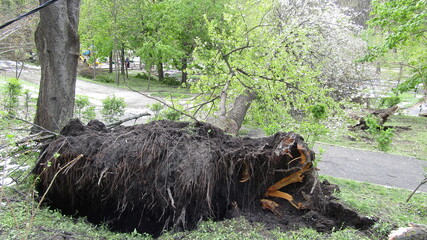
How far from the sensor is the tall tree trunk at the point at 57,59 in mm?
5785

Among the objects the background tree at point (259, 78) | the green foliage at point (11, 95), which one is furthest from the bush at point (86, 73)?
the background tree at point (259, 78)

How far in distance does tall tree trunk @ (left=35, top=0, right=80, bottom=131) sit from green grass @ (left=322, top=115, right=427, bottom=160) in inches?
236

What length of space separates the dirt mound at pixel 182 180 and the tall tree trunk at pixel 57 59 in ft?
4.34

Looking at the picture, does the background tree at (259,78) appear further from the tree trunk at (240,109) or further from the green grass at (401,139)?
the green grass at (401,139)

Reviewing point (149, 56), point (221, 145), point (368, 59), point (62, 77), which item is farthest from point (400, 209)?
point (149, 56)

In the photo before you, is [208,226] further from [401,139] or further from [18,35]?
[18,35]

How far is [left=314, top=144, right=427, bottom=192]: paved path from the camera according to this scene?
23.3ft

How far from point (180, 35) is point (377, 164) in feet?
63.8

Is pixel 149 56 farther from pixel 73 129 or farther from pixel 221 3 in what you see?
pixel 73 129

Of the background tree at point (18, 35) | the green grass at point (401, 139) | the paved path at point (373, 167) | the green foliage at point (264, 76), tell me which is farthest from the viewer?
the background tree at point (18, 35)

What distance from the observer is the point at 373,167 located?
316 inches

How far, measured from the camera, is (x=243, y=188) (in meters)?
4.65

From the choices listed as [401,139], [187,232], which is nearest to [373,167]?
[401,139]

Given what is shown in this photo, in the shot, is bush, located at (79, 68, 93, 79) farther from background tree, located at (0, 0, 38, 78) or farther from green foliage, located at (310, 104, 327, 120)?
green foliage, located at (310, 104, 327, 120)
